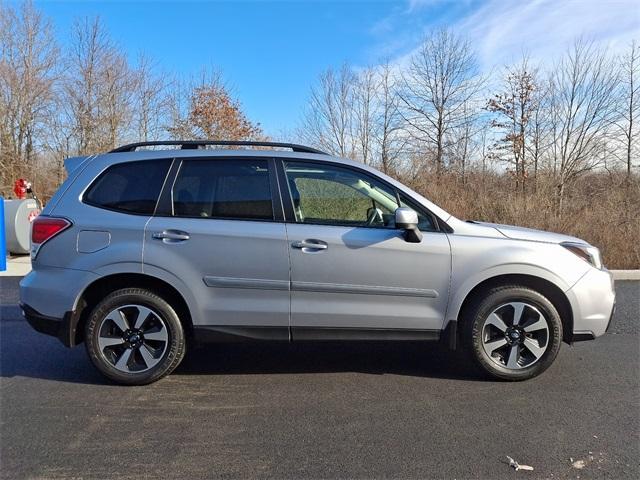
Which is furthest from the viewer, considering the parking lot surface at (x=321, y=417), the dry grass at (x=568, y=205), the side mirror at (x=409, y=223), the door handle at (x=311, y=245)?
the dry grass at (x=568, y=205)

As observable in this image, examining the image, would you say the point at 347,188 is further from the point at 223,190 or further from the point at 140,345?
the point at 140,345

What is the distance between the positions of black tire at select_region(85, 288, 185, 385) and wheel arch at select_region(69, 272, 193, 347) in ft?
0.25

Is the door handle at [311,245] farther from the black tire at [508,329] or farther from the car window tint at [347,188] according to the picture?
the black tire at [508,329]

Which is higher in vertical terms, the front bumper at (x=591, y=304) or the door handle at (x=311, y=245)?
the door handle at (x=311, y=245)

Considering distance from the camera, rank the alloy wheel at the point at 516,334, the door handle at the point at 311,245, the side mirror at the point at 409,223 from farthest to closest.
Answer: the alloy wheel at the point at 516,334 → the door handle at the point at 311,245 → the side mirror at the point at 409,223

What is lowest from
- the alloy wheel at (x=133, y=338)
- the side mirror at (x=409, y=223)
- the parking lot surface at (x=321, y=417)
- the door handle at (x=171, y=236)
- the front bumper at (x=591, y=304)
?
the parking lot surface at (x=321, y=417)

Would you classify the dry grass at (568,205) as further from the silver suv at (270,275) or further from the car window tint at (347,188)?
the car window tint at (347,188)

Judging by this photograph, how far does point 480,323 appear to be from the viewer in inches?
145

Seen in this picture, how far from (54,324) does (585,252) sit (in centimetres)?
441

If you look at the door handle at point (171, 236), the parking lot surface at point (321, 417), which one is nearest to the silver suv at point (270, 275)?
the door handle at point (171, 236)

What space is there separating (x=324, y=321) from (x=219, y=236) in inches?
42.5

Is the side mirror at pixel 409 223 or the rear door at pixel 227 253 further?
the rear door at pixel 227 253

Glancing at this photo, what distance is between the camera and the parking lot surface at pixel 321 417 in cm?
266

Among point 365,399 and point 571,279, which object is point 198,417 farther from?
point 571,279
